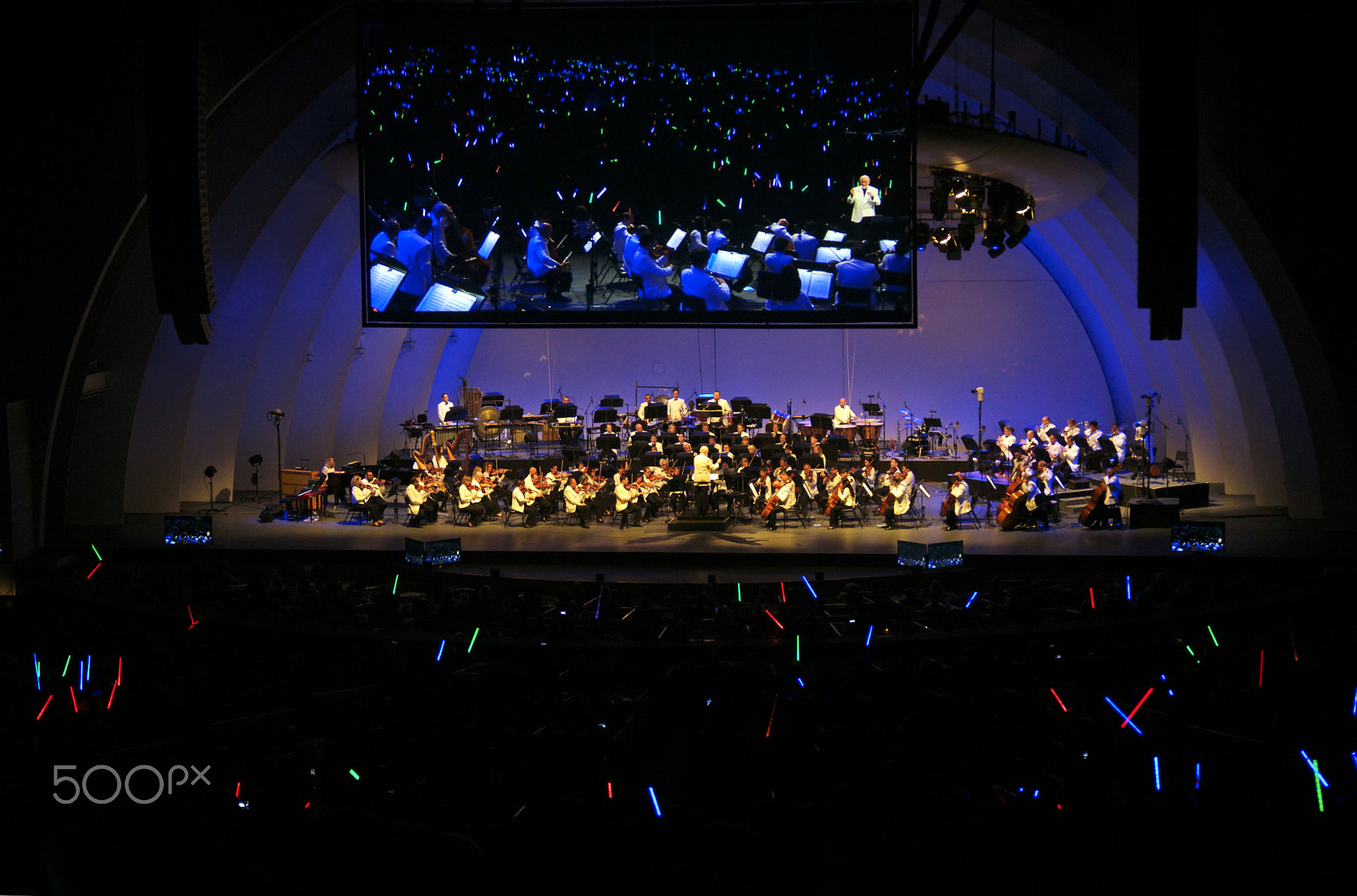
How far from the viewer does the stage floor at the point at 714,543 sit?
13.7 m

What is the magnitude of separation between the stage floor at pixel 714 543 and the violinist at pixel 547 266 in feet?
11.8

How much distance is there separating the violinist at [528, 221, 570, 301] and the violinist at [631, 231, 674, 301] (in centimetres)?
100

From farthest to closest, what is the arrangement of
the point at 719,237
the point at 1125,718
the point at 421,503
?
the point at 421,503
the point at 719,237
the point at 1125,718

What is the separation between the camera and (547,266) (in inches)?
580

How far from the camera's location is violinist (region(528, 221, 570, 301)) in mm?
14703

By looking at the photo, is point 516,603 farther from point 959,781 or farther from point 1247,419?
point 1247,419

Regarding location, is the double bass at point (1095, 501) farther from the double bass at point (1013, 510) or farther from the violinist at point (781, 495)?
the violinist at point (781, 495)

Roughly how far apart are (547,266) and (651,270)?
4.80 ft

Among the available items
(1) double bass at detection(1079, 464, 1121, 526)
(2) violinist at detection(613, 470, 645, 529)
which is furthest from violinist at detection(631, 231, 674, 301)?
(1) double bass at detection(1079, 464, 1121, 526)

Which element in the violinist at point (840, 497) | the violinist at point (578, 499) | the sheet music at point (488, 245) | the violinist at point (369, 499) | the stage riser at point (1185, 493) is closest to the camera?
the sheet music at point (488, 245)

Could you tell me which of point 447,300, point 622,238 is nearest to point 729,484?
point 622,238

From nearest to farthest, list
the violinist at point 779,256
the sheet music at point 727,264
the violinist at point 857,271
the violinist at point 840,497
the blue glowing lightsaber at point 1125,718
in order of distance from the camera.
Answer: the blue glowing lightsaber at point 1125,718, the violinist at point 857,271, the violinist at point 779,256, the sheet music at point 727,264, the violinist at point 840,497

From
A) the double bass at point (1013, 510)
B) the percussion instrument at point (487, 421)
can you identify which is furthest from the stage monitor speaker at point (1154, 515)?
the percussion instrument at point (487, 421)

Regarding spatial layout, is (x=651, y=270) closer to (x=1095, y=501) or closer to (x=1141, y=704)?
(x=1095, y=501)
